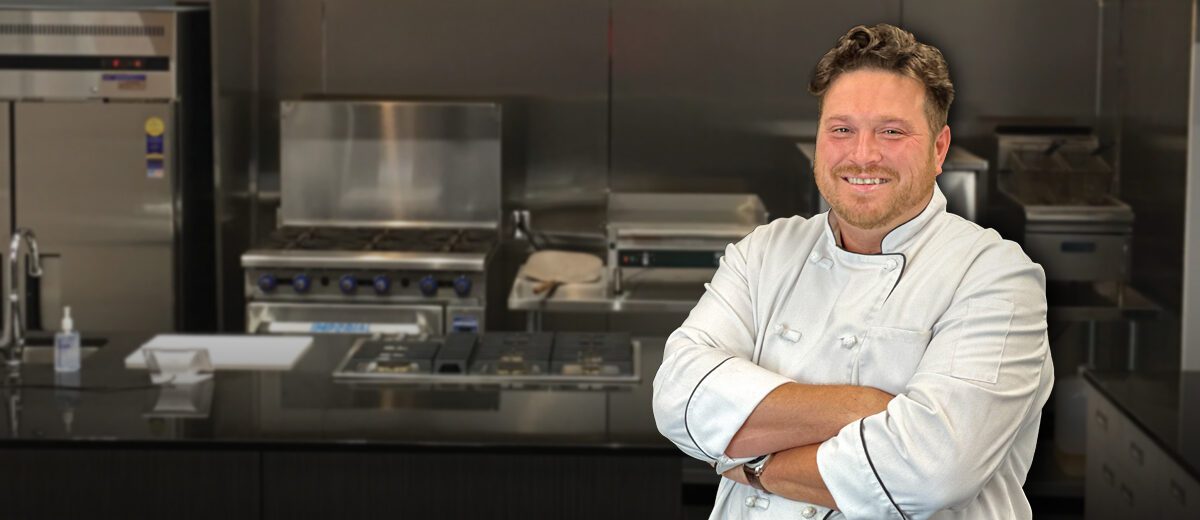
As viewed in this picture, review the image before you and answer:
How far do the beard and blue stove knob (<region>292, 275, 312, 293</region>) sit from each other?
127 inches

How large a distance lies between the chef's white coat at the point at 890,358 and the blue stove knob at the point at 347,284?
2.94 metres

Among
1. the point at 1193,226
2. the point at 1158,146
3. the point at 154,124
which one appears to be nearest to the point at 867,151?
the point at 1193,226

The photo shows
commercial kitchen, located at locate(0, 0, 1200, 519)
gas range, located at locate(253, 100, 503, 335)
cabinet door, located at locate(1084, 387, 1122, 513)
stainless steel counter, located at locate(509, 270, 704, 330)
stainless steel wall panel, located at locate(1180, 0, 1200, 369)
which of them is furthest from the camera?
gas range, located at locate(253, 100, 503, 335)

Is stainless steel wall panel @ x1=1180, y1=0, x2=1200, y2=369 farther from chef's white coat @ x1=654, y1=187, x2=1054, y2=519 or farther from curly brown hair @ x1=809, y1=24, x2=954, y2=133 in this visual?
curly brown hair @ x1=809, y1=24, x2=954, y2=133

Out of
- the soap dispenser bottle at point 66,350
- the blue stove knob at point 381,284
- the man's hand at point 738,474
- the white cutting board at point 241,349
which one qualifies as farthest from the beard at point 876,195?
the blue stove knob at point 381,284

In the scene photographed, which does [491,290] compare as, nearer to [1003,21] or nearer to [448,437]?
[1003,21]

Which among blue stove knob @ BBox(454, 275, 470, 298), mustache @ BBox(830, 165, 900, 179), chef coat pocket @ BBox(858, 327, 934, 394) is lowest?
blue stove knob @ BBox(454, 275, 470, 298)

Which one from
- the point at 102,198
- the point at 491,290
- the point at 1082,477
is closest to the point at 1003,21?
the point at 1082,477

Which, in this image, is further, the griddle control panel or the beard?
the griddle control panel

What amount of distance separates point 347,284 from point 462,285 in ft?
1.24

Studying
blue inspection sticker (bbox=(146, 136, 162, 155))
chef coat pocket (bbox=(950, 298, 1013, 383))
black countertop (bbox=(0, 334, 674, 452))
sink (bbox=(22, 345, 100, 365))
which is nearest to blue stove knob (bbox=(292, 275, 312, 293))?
blue inspection sticker (bbox=(146, 136, 162, 155))

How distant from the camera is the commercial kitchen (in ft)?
11.3

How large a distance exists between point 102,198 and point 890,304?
3875mm

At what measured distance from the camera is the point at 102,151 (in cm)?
491
